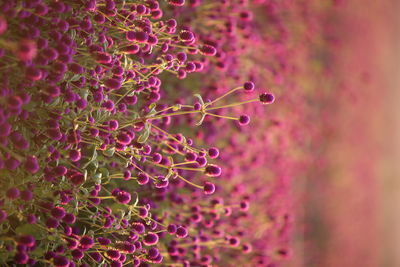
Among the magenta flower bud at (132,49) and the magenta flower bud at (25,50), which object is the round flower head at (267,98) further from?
the magenta flower bud at (25,50)

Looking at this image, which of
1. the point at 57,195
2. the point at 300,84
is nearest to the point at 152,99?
the point at 57,195

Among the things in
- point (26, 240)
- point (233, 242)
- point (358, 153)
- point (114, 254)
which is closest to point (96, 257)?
point (114, 254)

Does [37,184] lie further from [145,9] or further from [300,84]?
[300,84]

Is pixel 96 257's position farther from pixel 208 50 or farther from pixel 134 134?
pixel 208 50

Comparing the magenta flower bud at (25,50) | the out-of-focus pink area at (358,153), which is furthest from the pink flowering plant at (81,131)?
the out-of-focus pink area at (358,153)

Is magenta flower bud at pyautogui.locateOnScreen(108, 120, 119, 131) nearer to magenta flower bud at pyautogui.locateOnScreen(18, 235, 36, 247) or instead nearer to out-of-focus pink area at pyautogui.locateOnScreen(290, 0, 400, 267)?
magenta flower bud at pyautogui.locateOnScreen(18, 235, 36, 247)

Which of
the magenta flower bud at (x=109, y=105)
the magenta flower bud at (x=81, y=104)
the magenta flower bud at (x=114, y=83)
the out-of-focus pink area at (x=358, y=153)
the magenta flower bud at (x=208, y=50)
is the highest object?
the out-of-focus pink area at (x=358, y=153)

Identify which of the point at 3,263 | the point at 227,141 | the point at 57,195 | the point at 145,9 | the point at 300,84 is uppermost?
the point at 300,84

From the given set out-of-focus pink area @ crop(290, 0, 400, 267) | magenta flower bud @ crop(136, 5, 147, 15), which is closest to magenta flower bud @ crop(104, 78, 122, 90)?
magenta flower bud @ crop(136, 5, 147, 15)
